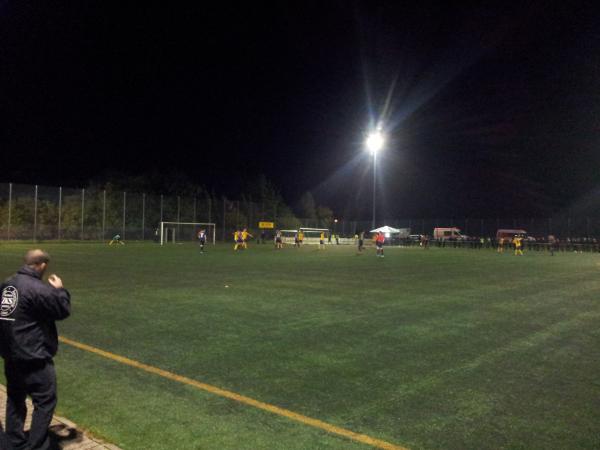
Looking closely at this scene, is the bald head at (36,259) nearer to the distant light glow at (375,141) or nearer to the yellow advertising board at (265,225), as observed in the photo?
the distant light glow at (375,141)

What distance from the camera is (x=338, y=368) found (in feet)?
19.7

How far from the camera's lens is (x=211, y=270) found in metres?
19.3

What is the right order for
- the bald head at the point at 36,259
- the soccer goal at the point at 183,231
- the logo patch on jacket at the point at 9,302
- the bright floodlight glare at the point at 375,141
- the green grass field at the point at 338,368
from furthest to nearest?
the soccer goal at the point at 183,231, the bright floodlight glare at the point at 375,141, the green grass field at the point at 338,368, the bald head at the point at 36,259, the logo patch on jacket at the point at 9,302

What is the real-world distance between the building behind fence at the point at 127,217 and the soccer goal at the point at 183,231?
146cm

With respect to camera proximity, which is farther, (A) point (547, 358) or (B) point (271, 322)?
(B) point (271, 322)

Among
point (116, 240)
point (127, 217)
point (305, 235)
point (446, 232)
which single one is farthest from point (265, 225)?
point (446, 232)

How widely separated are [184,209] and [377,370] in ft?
179

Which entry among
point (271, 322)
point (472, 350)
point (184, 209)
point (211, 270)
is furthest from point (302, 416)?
point (184, 209)

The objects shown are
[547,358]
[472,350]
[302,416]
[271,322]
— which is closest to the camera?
[302,416]

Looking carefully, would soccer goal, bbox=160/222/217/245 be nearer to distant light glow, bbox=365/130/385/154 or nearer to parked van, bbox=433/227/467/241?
distant light glow, bbox=365/130/385/154

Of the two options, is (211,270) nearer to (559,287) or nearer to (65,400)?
(559,287)

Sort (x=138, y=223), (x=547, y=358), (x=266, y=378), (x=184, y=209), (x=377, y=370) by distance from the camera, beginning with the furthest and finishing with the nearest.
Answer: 1. (x=184, y=209)
2. (x=138, y=223)
3. (x=547, y=358)
4. (x=377, y=370)
5. (x=266, y=378)

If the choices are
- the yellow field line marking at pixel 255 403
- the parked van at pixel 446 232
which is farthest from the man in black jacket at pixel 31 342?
the parked van at pixel 446 232

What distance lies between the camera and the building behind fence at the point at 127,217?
44.3 m
